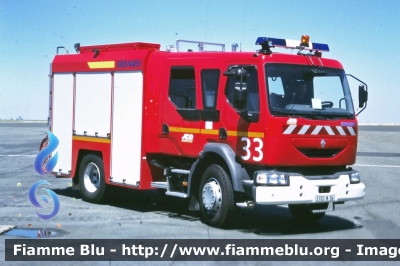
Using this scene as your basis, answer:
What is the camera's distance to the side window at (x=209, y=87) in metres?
11.4

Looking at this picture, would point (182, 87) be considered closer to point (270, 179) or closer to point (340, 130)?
point (270, 179)

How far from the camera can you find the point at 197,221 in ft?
38.5

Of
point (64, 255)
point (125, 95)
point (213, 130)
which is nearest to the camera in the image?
point (64, 255)

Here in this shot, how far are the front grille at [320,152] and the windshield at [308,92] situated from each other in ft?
1.70

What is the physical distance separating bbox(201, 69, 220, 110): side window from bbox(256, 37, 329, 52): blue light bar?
934mm

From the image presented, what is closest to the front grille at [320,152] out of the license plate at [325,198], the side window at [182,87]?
the license plate at [325,198]

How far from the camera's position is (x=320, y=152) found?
426 inches

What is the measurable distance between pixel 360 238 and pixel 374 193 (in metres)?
5.92

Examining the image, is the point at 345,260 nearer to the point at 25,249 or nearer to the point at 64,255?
the point at 64,255

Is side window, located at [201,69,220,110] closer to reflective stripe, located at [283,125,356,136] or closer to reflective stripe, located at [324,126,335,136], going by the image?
reflective stripe, located at [283,125,356,136]

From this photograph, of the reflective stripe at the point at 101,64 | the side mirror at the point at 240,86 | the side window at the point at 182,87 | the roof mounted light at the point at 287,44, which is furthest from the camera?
the reflective stripe at the point at 101,64

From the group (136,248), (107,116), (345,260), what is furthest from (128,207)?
(345,260)

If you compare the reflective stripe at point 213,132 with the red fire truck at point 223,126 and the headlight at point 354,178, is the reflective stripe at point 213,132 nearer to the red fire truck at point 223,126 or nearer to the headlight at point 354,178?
the red fire truck at point 223,126

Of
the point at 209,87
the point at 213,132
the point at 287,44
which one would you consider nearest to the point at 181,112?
the point at 209,87
